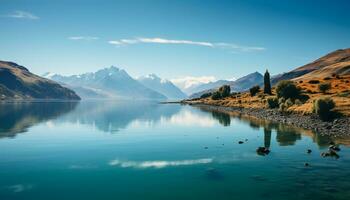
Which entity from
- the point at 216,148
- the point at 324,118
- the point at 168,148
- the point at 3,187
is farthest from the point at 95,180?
the point at 324,118

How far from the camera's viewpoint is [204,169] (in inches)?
1854

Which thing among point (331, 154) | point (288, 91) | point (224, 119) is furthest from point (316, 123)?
point (288, 91)

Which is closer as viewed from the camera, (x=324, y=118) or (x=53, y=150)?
(x=53, y=150)

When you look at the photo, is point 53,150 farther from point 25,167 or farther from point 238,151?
point 238,151

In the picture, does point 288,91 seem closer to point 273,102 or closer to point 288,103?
point 273,102

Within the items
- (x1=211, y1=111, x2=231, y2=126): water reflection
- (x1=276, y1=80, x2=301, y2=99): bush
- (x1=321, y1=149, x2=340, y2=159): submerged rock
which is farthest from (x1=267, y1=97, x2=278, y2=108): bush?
(x1=321, y1=149, x2=340, y2=159): submerged rock

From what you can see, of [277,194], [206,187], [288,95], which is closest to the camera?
[277,194]

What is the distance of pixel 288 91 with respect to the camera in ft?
466

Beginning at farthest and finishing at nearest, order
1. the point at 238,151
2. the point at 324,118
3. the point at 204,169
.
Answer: the point at 324,118
the point at 238,151
the point at 204,169

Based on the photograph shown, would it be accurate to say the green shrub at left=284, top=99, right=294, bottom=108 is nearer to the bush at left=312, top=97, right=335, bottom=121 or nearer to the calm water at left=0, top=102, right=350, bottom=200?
the bush at left=312, top=97, right=335, bottom=121

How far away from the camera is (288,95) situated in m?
142

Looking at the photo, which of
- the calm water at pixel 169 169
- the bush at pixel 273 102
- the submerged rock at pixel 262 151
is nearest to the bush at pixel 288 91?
the bush at pixel 273 102

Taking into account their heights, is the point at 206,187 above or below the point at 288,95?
below

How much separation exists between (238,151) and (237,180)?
68.5 ft
